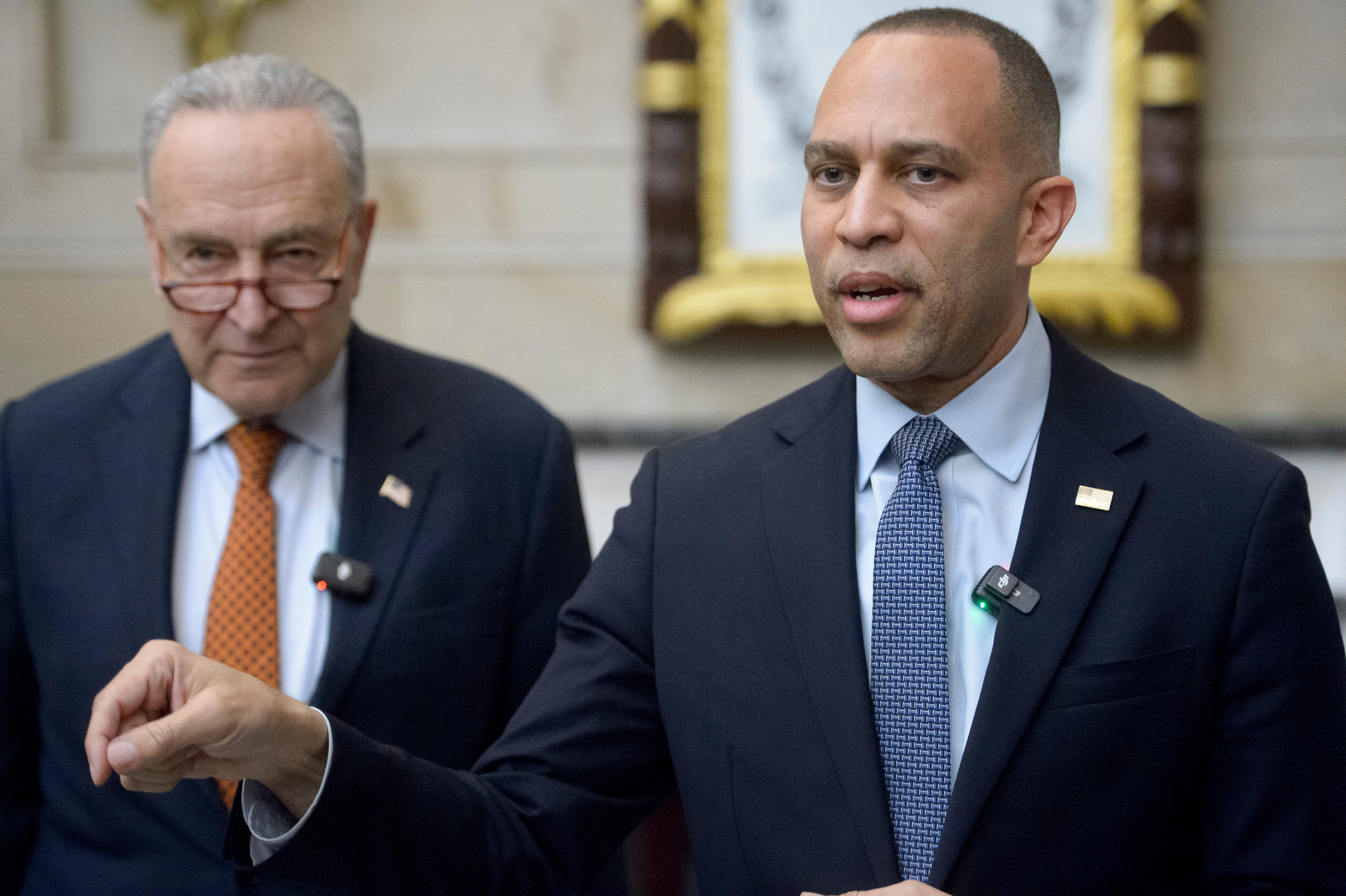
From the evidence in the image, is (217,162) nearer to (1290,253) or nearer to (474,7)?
(474,7)

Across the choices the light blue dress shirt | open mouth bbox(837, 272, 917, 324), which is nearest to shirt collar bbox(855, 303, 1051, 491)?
the light blue dress shirt

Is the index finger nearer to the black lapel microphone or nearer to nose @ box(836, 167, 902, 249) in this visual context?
the black lapel microphone

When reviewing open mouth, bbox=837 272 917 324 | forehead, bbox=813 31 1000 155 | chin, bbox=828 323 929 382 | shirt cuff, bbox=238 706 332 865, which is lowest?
shirt cuff, bbox=238 706 332 865

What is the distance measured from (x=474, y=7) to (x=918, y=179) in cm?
317

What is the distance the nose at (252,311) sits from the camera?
81.4 inches

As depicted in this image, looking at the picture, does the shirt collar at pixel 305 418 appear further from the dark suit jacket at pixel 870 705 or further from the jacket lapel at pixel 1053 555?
the jacket lapel at pixel 1053 555

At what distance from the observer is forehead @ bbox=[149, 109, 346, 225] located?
209 cm

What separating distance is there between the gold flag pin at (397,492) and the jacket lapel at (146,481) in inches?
13.1

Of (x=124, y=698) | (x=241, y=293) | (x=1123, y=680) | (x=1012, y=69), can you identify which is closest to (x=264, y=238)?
(x=241, y=293)

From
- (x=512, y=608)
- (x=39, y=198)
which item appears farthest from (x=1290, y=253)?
(x=39, y=198)

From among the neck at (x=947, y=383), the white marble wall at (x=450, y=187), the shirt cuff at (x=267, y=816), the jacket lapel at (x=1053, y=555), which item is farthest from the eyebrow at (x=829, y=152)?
the white marble wall at (x=450, y=187)

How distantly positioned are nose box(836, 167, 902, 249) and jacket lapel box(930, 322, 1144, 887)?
0.30m

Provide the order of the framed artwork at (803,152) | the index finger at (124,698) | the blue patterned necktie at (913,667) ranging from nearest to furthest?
the index finger at (124,698)
the blue patterned necktie at (913,667)
the framed artwork at (803,152)

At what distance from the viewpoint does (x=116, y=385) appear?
2.33 m
